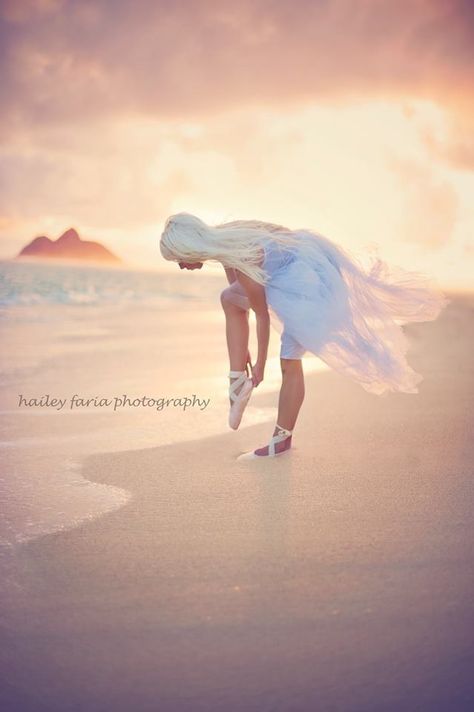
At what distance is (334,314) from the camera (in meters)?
3.77

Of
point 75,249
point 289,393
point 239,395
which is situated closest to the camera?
point 289,393

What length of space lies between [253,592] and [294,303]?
1.93 m

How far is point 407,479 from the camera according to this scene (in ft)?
10.9

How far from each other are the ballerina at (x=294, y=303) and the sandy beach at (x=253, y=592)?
450 millimetres

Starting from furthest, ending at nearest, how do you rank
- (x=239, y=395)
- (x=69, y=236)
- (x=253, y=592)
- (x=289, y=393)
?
(x=69, y=236), (x=239, y=395), (x=289, y=393), (x=253, y=592)

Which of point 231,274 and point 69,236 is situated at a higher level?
point 69,236

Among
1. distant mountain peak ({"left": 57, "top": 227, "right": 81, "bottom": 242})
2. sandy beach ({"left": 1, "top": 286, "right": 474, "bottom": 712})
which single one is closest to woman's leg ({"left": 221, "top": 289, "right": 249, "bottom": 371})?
sandy beach ({"left": 1, "top": 286, "right": 474, "bottom": 712})

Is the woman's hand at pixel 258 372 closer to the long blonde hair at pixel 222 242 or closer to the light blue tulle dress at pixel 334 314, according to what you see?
the light blue tulle dress at pixel 334 314

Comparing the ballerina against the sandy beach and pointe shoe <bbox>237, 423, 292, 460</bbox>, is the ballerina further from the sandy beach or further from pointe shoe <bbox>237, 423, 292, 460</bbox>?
the sandy beach

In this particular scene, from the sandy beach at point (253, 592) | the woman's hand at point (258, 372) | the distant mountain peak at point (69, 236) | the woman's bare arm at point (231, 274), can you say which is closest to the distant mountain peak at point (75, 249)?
the distant mountain peak at point (69, 236)

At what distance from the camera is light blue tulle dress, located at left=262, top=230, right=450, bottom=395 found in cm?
373

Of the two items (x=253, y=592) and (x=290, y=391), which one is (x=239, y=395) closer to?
(x=290, y=391)

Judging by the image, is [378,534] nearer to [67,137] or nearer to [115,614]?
[115,614]

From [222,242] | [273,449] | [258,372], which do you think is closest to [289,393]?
[258,372]
